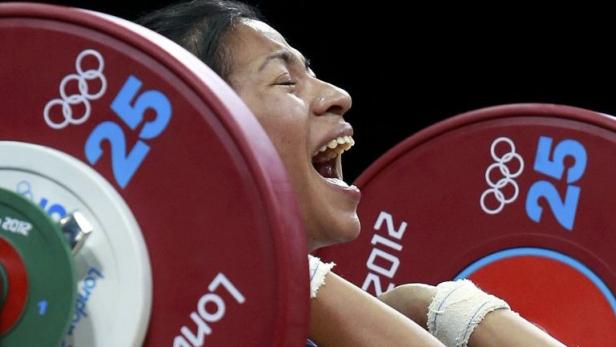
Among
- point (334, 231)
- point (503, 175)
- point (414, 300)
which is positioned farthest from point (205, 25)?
point (503, 175)

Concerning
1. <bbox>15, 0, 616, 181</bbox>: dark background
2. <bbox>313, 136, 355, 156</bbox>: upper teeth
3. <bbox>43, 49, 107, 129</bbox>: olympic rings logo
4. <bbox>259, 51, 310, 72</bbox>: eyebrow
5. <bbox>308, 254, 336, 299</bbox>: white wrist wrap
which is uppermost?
<bbox>15, 0, 616, 181</bbox>: dark background

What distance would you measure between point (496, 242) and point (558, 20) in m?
1.30

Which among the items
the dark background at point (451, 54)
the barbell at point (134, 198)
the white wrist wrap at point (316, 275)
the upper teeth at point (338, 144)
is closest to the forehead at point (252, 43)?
the upper teeth at point (338, 144)

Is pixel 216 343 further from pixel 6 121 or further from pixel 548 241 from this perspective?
pixel 548 241

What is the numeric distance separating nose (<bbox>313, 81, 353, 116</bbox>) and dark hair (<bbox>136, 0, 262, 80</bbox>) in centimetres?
12

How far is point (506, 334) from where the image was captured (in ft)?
4.43

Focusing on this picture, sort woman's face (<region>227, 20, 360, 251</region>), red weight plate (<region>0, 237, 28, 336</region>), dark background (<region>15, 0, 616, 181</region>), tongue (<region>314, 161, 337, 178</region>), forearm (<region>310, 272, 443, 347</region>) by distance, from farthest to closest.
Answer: dark background (<region>15, 0, 616, 181</region>)
tongue (<region>314, 161, 337, 178</region>)
woman's face (<region>227, 20, 360, 251</region>)
forearm (<region>310, 272, 443, 347</region>)
red weight plate (<region>0, 237, 28, 336</region>)

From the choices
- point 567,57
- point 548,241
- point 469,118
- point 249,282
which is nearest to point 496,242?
point 548,241

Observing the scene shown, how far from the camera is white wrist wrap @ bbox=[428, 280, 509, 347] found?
4.49 ft

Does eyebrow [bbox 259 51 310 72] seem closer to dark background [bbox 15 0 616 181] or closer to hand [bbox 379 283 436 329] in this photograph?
hand [bbox 379 283 436 329]

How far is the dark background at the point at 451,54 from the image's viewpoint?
278cm

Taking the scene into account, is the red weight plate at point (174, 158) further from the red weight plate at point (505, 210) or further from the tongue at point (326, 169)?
the red weight plate at point (505, 210)

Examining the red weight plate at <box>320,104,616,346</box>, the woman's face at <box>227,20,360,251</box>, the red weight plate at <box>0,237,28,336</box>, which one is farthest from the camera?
the red weight plate at <box>320,104,616,346</box>

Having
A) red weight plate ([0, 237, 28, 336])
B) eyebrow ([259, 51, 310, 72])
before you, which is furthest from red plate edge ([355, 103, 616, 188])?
red weight plate ([0, 237, 28, 336])
